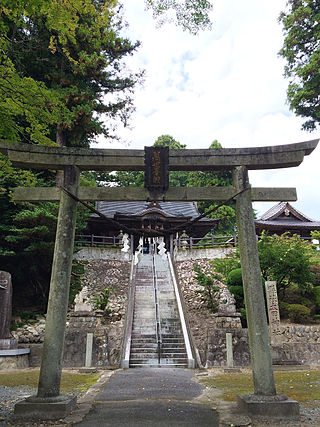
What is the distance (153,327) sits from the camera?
41.9ft

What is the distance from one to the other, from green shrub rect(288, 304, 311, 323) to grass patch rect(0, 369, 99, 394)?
9222 millimetres

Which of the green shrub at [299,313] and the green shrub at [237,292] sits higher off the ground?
the green shrub at [237,292]

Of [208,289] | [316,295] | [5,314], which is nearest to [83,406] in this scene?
[5,314]

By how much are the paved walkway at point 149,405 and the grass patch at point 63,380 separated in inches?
22.2

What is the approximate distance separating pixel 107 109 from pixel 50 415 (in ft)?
51.0

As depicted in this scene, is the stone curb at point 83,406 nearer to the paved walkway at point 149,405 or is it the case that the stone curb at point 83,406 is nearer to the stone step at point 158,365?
the paved walkway at point 149,405

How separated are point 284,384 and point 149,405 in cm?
375

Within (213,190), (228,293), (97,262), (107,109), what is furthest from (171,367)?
(107,109)

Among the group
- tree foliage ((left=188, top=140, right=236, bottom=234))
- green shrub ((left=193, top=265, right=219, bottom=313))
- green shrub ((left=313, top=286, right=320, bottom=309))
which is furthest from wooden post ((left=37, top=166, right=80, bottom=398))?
tree foliage ((left=188, top=140, right=236, bottom=234))

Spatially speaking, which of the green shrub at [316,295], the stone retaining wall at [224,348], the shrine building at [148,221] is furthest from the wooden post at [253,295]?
the shrine building at [148,221]

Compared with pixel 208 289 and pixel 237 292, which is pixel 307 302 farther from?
pixel 208 289

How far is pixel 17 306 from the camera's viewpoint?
1538cm

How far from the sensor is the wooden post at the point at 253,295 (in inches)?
186

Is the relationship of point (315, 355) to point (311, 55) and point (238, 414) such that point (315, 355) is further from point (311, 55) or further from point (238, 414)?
point (311, 55)
